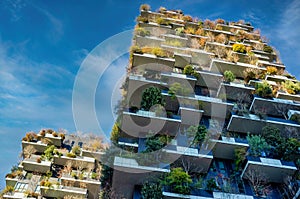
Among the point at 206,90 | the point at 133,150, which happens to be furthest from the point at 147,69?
the point at 133,150

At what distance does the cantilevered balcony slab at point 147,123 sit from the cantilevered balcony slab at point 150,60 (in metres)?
6.52

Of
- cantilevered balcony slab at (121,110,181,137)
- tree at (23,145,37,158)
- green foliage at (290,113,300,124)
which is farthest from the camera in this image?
tree at (23,145,37,158)

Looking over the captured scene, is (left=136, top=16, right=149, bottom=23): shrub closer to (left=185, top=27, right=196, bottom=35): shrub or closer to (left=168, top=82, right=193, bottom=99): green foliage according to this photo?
(left=185, top=27, right=196, bottom=35): shrub

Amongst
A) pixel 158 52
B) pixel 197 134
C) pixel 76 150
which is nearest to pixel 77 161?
pixel 76 150

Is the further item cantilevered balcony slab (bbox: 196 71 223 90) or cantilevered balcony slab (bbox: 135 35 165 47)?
→ cantilevered balcony slab (bbox: 135 35 165 47)

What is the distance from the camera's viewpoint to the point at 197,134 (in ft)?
61.6

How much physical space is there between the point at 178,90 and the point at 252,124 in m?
5.80

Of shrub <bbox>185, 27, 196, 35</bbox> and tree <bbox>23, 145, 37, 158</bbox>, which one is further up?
shrub <bbox>185, 27, 196, 35</bbox>

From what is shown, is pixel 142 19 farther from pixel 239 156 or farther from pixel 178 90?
pixel 239 156

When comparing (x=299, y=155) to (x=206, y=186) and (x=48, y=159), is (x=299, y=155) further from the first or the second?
(x=48, y=159)

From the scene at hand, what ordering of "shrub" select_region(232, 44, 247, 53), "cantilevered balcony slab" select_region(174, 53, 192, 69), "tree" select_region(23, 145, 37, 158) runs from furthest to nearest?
"shrub" select_region(232, 44, 247, 53)
"tree" select_region(23, 145, 37, 158)
"cantilevered balcony slab" select_region(174, 53, 192, 69)

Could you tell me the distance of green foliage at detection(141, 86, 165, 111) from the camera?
2033 centimetres

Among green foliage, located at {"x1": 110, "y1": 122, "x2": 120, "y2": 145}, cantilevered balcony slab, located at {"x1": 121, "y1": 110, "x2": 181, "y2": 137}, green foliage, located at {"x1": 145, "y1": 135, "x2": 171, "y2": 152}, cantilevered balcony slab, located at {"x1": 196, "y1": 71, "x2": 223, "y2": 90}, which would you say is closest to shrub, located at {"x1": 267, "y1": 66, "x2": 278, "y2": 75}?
cantilevered balcony slab, located at {"x1": 196, "y1": 71, "x2": 223, "y2": 90}

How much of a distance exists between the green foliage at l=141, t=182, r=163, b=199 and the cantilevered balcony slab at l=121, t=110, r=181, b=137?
4.96 meters
